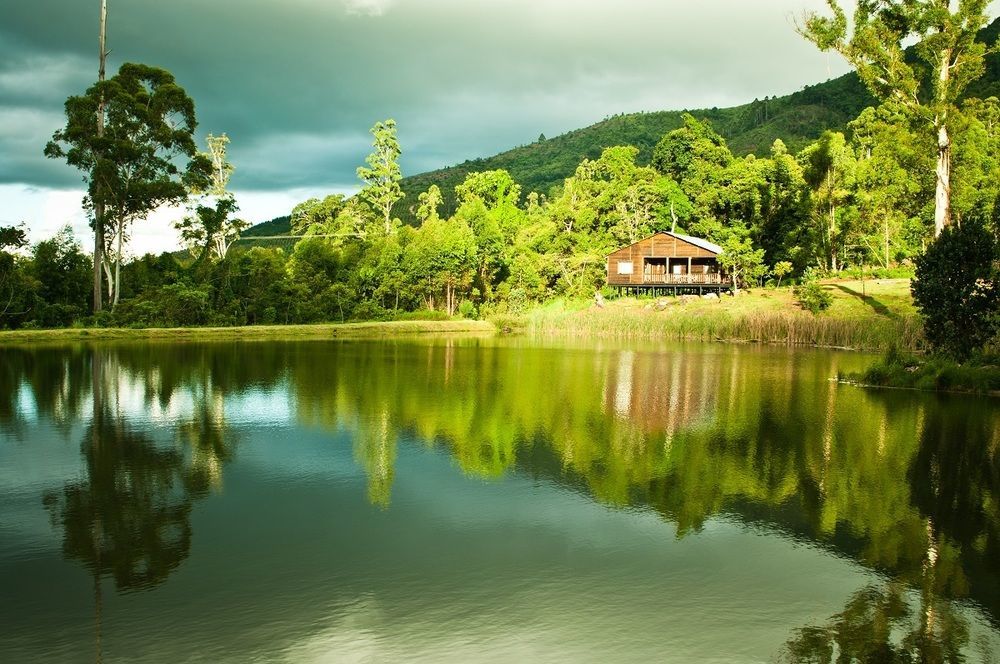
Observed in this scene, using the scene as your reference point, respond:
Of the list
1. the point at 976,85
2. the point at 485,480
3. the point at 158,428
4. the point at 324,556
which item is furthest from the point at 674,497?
the point at 976,85

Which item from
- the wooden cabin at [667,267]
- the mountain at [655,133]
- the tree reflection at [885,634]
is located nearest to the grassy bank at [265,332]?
the wooden cabin at [667,267]

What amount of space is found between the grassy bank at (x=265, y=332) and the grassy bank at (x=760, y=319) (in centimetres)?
535

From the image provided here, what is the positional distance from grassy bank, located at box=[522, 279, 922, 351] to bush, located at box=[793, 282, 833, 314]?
0.42 metres

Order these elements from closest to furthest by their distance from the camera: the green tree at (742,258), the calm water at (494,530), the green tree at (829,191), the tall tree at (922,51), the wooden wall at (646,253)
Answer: the calm water at (494,530) < the tall tree at (922,51) < the green tree at (742,258) < the green tree at (829,191) < the wooden wall at (646,253)

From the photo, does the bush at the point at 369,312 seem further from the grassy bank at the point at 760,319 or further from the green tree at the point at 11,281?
the green tree at the point at 11,281

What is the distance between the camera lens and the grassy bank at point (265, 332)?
30.7 meters

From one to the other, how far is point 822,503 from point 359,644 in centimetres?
555

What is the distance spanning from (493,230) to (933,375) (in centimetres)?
4239

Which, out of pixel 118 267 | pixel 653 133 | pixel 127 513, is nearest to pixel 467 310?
pixel 118 267

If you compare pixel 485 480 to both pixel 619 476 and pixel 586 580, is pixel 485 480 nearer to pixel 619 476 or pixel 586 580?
pixel 619 476

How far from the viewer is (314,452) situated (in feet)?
33.9

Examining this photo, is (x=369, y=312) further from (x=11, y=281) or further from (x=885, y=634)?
(x=885, y=634)

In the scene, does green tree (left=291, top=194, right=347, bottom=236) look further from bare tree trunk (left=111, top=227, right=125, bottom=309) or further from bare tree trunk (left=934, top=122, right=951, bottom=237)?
bare tree trunk (left=934, top=122, right=951, bottom=237)

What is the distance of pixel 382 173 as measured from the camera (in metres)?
67.2
